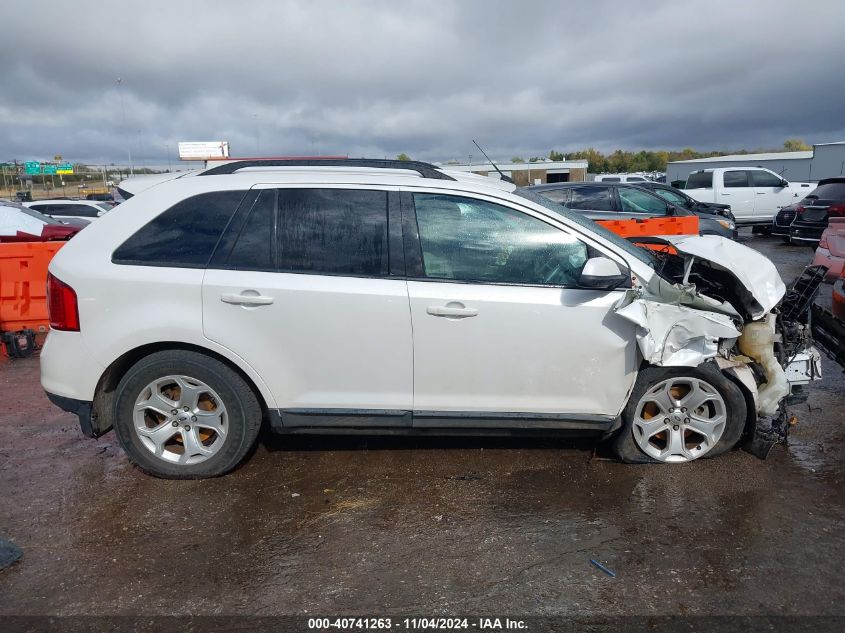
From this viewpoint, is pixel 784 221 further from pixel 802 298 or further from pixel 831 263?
pixel 802 298

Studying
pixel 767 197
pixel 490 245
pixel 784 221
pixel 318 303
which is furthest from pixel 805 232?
pixel 318 303

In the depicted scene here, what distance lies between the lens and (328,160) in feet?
14.3

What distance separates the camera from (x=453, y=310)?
3516 mm

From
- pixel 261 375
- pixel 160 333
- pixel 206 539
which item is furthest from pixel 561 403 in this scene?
pixel 160 333

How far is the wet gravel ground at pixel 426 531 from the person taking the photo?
276cm

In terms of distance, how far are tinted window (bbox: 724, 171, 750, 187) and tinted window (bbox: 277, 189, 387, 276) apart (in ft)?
59.4

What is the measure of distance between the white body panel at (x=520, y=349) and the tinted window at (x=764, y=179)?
18.0m

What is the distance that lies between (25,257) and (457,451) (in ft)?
18.9

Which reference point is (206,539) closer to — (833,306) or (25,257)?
(833,306)

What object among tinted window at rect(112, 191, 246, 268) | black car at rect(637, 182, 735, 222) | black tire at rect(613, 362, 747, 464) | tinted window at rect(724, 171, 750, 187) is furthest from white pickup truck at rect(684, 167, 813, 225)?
tinted window at rect(112, 191, 246, 268)

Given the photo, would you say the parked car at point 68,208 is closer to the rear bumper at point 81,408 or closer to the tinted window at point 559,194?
the tinted window at point 559,194

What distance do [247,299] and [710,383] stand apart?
2762 millimetres

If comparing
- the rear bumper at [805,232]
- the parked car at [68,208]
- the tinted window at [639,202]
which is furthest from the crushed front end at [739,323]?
the parked car at [68,208]

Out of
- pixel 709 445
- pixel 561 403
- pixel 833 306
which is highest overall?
pixel 833 306
